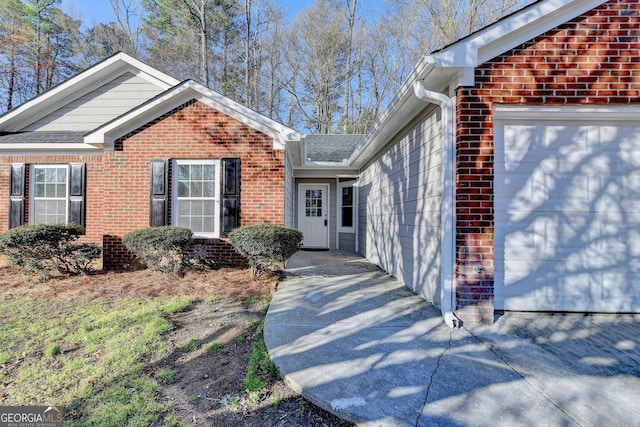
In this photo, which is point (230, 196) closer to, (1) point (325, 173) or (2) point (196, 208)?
(2) point (196, 208)

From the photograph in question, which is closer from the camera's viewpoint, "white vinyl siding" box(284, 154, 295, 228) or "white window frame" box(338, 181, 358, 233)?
"white vinyl siding" box(284, 154, 295, 228)

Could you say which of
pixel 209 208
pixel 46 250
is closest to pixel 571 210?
pixel 209 208

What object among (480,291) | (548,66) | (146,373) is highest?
(548,66)

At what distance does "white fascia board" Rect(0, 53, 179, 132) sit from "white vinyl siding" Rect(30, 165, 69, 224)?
155 cm

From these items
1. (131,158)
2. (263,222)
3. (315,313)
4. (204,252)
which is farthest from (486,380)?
(131,158)

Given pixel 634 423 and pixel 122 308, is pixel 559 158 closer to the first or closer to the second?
pixel 634 423

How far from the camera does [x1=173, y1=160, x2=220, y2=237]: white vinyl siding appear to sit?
645 centimetres

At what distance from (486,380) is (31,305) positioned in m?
5.60

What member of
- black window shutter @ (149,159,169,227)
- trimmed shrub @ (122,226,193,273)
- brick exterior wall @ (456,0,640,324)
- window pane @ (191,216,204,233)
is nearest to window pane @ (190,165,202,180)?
black window shutter @ (149,159,169,227)

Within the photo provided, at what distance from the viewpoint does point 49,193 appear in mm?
7348

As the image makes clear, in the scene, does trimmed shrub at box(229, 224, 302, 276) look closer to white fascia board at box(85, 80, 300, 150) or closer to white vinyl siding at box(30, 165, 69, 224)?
white fascia board at box(85, 80, 300, 150)

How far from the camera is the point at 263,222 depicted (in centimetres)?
635

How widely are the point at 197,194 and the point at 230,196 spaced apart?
76 centimetres

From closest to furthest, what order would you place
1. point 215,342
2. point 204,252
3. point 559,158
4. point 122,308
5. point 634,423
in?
point 634,423 → point 215,342 → point 559,158 → point 122,308 → point 204,252
